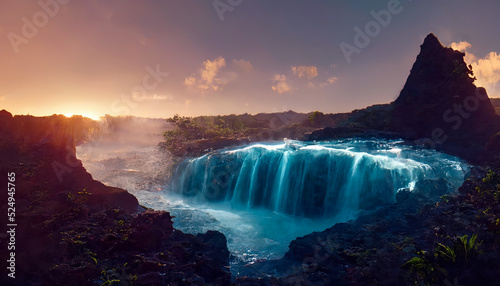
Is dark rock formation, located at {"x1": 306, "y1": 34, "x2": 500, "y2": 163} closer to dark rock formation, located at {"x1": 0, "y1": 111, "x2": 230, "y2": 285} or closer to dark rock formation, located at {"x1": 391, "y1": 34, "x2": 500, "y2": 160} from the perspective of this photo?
dark rock formation, located at {"x1": 391, "y1": 34, "x2": 500, "y2": 160}

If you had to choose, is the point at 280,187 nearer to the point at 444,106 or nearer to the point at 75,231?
the point at 75,231

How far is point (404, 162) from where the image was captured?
18.8 meters

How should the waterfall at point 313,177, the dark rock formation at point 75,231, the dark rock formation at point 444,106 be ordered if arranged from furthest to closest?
the dark rock formation at point 444,106 → the waterfall at point 313,177 → the dark rock formation at point 75,231

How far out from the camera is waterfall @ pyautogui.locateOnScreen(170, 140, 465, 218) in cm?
1754

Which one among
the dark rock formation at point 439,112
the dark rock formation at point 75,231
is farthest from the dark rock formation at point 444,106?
the dark rock formation at point 75,231

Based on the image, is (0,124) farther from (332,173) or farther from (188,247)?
(332,173)

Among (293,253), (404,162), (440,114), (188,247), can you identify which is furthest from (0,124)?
(440,114)

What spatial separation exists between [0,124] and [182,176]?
56.4ft

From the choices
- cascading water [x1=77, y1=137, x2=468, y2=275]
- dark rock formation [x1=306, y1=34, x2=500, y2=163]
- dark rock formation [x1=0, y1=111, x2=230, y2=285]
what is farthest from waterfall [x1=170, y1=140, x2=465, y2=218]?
dark rock formation [x1=0, y1=111, x2=230, y2=285]

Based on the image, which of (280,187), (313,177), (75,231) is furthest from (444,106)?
(75,231)

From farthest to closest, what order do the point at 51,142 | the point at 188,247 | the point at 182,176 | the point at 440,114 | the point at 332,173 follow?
1. the point at 440,114
2. the point at 182,176
3. the point at 332,173
4. the point at 51,142
5. the point at 188,247

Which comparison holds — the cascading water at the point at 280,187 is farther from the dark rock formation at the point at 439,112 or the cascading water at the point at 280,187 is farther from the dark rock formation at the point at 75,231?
the dark rock formation at the point at 439,112

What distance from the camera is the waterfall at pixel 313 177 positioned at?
17.5 metres

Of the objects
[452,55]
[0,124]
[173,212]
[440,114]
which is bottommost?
[173,212]
